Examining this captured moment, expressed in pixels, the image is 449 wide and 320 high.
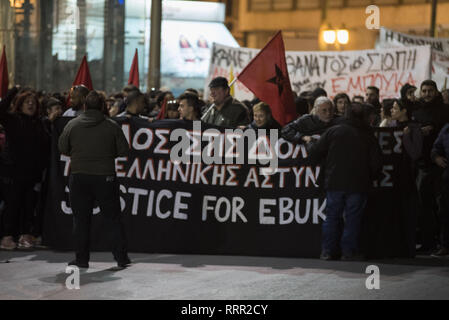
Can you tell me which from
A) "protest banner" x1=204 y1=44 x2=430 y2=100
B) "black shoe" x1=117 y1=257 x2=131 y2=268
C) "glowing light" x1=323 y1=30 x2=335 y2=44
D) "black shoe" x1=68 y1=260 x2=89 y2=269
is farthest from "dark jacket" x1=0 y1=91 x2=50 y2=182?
"glowing light" x1=323 y1=30 x2=335 y2=44

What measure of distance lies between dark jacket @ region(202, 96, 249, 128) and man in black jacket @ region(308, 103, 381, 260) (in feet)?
3.65

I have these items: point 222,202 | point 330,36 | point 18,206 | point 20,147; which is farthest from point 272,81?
point 330,36

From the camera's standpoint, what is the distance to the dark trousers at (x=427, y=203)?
35.6 feet

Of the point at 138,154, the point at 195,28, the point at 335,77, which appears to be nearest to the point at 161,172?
the point at 138,154

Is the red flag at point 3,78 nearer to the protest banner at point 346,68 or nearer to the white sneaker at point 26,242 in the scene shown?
the white sneaker at point 26,242

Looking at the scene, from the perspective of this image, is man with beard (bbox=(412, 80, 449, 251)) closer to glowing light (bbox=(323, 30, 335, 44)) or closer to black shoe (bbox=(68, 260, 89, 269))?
black shoe (bbox=(68, 260, 89, 269))

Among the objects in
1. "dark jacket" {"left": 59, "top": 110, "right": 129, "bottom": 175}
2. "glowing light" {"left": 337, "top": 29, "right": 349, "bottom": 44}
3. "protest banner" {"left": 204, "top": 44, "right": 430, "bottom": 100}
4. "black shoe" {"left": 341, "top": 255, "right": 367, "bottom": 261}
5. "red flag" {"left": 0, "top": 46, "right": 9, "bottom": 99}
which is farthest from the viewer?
"glowing light" {"left": 337, "top": 29, "right": 349, "bottom": 44}

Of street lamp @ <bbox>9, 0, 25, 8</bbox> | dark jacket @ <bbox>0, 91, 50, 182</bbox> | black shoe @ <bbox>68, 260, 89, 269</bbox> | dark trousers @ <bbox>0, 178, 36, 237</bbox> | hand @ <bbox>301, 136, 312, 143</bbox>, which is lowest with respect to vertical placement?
black shoe @ <bbox>68, 260, 89, 269</bbox>

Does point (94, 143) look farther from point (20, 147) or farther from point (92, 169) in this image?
point (20, 147)

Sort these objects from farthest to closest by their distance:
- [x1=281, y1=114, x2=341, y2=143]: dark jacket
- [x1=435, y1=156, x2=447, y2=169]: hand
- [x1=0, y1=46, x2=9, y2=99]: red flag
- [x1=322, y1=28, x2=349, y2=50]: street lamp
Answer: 1. [x1=322, y1=28, x2=349, y2=50]: street lamp
2. [x1=0, y1=46, x2=9, y2=99]: red flag
3. [x1=435, y1=156, x2=447, y2=169]: hand
4. [x1=281, y1=114, x2=341, y2=143]: dark jacket

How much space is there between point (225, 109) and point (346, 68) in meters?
7.67

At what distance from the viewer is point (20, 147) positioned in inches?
417

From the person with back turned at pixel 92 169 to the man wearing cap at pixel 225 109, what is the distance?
1883mm

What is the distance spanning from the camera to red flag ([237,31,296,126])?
10562 millimetres
